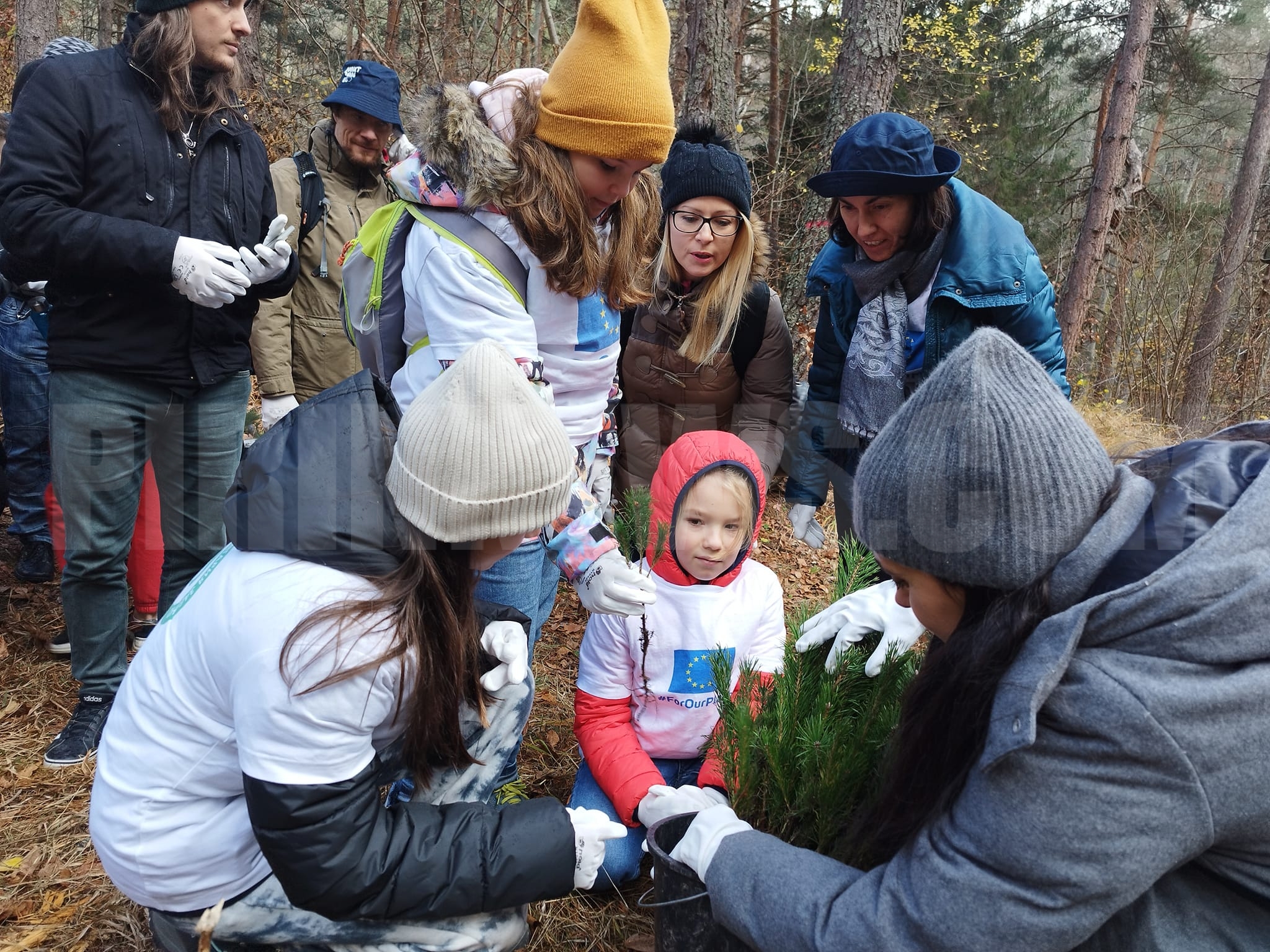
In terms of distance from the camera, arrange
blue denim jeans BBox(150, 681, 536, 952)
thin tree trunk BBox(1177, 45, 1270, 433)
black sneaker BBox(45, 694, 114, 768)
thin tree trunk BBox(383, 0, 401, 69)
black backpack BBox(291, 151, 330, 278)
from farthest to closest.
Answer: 1. thin tree trunk BBox(1177, 45, 1270, 433)
2. thin tree trunk BBox(383, 0, 401, 69)
3. black backpack BBox(291, 151, 330, 278)
4. black sneaker BBox(45, 694, 114, 768)
5. blue denim jeans BBox(150, 681, 536, 952)

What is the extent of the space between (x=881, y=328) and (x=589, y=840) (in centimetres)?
182

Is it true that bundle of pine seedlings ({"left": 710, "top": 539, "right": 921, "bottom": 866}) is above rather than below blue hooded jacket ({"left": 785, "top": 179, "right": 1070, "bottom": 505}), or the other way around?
below

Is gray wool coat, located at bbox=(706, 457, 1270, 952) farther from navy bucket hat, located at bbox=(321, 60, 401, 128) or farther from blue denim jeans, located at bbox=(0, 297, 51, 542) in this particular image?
blue denim jeans, located at bbox=(0, 297, 51, 542)

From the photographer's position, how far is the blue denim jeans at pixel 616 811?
91.5 inches

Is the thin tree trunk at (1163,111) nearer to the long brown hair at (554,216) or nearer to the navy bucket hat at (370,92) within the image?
the navy bucket hat at (370,92)

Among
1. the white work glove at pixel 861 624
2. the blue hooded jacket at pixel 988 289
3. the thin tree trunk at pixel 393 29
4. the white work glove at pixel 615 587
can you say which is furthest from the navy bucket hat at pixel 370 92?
the thin tree trunk at pixel 393 29

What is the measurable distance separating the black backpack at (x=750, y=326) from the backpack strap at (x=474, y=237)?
1380 mm

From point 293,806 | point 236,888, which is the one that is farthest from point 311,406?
point 236,888

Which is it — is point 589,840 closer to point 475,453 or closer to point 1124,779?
point 475,453

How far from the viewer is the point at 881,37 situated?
5344 mm

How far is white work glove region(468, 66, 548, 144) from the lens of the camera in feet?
6.68

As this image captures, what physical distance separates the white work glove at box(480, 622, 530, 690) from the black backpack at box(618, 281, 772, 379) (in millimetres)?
1717

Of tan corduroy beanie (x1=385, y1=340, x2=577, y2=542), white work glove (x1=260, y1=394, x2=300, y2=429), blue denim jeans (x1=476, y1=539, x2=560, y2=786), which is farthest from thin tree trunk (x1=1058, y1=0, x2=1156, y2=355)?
tan corduroy beanie (x1=385, y1=340, x2=577, y2=542)

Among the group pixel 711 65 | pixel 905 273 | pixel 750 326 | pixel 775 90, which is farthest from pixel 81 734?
pixel 775 90
